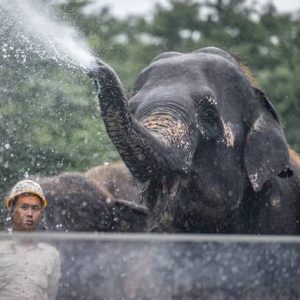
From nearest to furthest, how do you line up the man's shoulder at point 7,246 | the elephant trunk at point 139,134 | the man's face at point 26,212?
the man's shoulder at point 7,246, the man's face at point 26,212, the elephant trunk at point 139,134

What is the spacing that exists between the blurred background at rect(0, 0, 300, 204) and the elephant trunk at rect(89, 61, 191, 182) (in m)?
1.38

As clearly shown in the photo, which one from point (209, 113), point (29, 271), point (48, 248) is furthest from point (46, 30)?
point (48, 248)

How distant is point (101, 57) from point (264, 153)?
15.4ft

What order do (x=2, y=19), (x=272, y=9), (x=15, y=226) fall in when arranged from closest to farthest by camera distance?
(x=15, y=226), (x=2, y=19), (x=272, y=9)

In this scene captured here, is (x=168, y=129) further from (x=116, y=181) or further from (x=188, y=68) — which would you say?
(x=116, y=181)

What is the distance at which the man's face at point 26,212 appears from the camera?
15.1 ft

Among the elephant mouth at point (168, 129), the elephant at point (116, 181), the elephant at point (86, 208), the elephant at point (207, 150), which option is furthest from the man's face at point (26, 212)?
the elephant at point (116, 181)

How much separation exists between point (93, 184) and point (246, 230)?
84 cm

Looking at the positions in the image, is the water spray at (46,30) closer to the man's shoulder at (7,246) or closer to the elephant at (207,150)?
the elephant at (207,150)

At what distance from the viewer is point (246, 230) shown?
639 centimetres

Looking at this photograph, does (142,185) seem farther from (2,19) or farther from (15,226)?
(2,19)

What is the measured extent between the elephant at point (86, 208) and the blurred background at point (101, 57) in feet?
2.49

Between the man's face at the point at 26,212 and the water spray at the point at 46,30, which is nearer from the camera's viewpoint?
the man's face at the point at 26,212

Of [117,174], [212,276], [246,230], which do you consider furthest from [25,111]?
[212,276]
